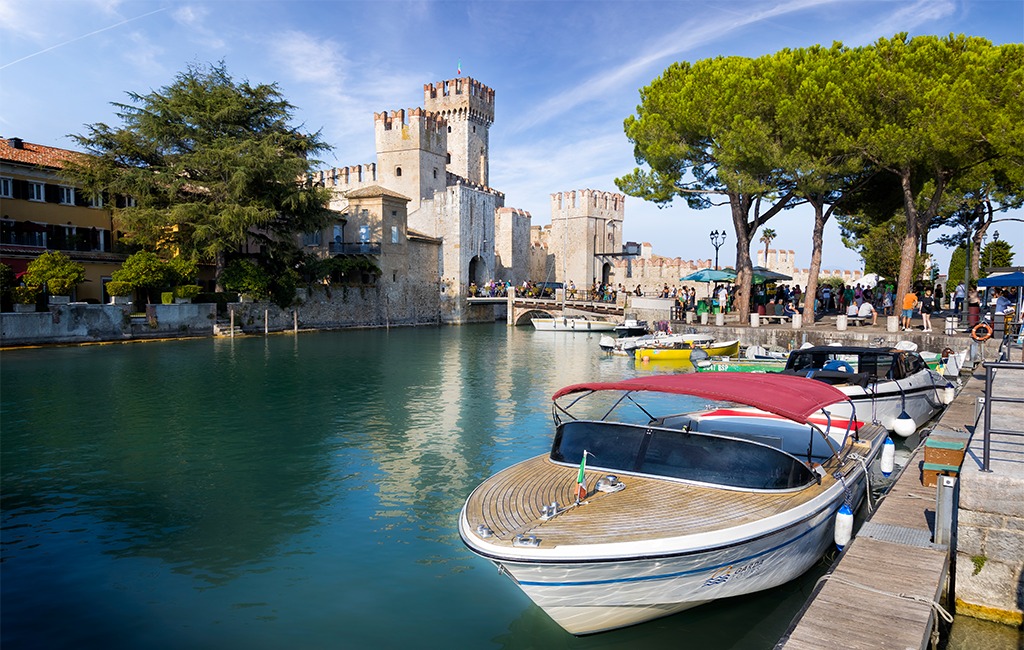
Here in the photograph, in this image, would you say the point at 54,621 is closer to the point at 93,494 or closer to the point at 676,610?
the point at 93,494

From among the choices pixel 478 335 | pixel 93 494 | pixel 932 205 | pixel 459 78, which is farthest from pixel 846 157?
pixel 459 78

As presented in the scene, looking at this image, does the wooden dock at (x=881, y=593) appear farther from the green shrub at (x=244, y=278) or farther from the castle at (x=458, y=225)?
the castle at (x=458, y=225)

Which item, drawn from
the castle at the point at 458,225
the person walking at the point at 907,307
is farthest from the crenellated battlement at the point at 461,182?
the person walking at the point at 907,307

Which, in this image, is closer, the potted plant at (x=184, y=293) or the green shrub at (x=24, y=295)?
the green shrub at (x=24, y=295)

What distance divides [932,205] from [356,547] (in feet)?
76.2

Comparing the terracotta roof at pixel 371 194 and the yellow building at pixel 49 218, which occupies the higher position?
the terracotta roof at pixel 371 194

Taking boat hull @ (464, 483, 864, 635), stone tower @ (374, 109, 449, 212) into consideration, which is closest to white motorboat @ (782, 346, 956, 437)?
boat hull @ (464, 483, 864, 635)

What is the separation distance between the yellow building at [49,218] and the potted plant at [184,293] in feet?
15.9

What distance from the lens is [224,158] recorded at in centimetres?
3056

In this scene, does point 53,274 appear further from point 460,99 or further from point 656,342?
point 460,99

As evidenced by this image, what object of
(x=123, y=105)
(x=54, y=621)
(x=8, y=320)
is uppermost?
(x=123, y=105)

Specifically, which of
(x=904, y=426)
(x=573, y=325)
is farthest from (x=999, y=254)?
(x=904, y=426)

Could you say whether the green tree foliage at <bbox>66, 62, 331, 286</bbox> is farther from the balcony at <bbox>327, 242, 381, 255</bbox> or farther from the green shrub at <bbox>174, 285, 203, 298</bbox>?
the balcony at <bbox>327, 242, 381, 255</bbox>

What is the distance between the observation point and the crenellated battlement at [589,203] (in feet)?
182
